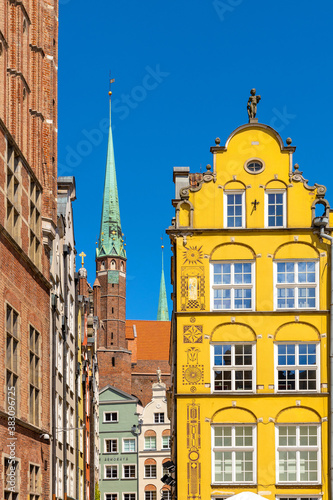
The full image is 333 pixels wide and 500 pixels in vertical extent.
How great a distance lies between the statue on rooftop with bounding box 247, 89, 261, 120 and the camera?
1561 inches

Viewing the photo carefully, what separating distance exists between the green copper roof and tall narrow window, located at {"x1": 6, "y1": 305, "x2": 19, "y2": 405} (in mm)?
121951

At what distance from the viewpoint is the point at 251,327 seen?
1446 inches

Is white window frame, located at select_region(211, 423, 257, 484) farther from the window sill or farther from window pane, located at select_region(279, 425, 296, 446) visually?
window pane, located at select_region(279, 425, 296, 446)

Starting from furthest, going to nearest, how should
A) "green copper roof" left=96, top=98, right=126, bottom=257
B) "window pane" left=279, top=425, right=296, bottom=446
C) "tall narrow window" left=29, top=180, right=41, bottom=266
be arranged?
1. "green copper roof" left=96, top=98, right=126, bottom=257
2. "window pane" left=279, top=425, right=296, bottom=446
3. "tall narrow window" left=29, top=180, right=41, bottom=266

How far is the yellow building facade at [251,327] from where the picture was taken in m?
35.6

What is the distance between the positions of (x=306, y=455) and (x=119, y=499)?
2451 inches

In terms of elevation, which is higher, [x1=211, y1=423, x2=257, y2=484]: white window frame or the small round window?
the small round window

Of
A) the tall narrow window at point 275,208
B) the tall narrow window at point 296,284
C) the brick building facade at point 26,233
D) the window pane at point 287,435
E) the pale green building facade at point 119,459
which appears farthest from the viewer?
the pale green building facade at point 119,459

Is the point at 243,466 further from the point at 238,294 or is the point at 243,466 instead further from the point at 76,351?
the point at 76,351

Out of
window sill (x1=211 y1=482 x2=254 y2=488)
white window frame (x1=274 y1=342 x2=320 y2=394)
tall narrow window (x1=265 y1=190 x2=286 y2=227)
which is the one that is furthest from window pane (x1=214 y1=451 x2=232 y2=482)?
tall narrow window (x1=265 y1=190 x2=286 y2=227)

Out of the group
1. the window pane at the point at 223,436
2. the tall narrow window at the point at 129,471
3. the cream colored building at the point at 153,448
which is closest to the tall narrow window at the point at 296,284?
the window pane at the point at 223,436

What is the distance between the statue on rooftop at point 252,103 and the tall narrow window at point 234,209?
3770 millimetres

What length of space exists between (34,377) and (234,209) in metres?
11.9

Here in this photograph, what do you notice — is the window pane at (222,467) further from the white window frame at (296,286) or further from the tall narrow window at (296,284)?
the tall narrow window at (296,284)
